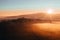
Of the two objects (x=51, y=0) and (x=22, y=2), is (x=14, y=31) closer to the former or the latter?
(x=22, y=2)

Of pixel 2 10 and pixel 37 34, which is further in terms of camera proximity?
pixel 2 10

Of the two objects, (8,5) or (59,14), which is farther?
(8,5)

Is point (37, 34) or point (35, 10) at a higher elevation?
point (35, 10)

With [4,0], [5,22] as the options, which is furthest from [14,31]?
[4,0]

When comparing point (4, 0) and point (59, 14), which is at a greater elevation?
point (4, 0)

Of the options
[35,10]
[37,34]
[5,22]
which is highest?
[35,10]

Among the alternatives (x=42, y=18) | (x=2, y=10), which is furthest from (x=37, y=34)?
(x=2, y=10)

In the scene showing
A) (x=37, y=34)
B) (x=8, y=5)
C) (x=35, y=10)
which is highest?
(x=8, y=5)

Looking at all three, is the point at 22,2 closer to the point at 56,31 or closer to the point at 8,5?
the point at 8,5
